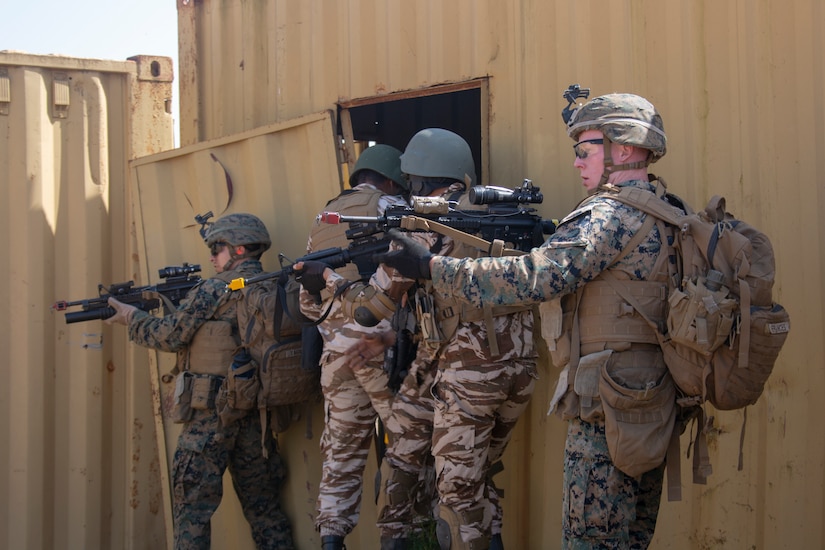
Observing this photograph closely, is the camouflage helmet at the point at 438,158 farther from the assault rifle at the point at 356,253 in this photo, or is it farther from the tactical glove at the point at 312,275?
the tactical glove at the point at 312,275

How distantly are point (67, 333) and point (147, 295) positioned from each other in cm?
91

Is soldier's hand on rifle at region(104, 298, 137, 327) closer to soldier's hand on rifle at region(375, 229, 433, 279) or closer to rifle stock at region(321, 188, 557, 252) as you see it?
rifle stock at region(321, 188, 557, 252)

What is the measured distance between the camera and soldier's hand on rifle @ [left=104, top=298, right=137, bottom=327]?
5305 mm

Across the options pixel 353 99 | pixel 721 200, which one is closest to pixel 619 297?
pixel 721 200

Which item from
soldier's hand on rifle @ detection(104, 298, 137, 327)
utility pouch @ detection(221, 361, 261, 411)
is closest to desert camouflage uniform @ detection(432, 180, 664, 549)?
utility pouch @ detection(221, 361, 261, 411)

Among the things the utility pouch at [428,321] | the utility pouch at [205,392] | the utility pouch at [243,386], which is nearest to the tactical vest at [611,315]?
the utility pouch at [428,321]

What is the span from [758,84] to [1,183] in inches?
169

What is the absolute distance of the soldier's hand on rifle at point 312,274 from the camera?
4.29 meters

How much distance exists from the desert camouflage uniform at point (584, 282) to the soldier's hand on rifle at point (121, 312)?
8.45 ft

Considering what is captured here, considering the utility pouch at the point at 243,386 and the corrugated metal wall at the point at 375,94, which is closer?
the corrugated metal wall at the point at 375,94

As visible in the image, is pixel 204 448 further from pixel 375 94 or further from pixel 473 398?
pixel 375 94

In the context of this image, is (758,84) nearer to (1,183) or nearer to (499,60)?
(499,60)

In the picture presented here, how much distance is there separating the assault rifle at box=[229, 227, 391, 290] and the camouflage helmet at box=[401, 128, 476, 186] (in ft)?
1.43

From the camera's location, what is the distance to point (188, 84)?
6273 millimetres
